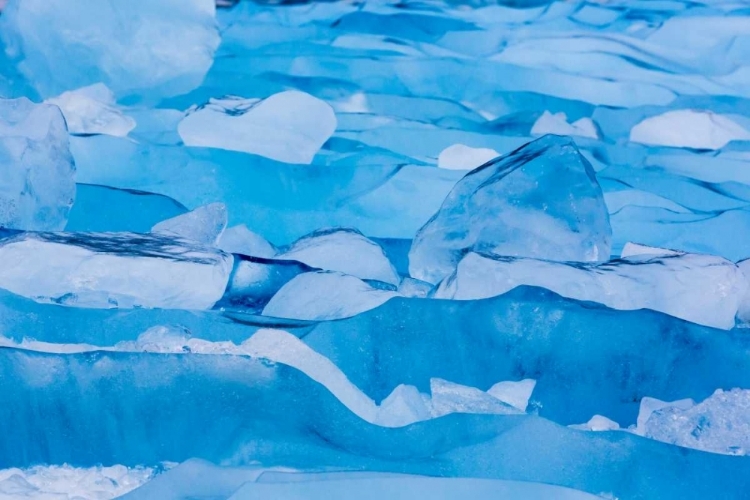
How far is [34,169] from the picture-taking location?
1167 mm

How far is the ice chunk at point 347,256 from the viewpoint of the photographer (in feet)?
3.34

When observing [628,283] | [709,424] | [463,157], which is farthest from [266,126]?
[709,424]

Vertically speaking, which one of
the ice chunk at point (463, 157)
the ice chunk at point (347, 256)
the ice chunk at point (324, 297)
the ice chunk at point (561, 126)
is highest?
the ice chunk at point (324, 297)

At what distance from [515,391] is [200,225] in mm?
474

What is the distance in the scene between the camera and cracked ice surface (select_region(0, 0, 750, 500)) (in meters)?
0.69

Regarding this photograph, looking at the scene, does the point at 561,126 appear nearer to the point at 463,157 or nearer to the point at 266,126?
the point at 463,157

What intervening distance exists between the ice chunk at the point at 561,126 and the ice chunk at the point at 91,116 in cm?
75

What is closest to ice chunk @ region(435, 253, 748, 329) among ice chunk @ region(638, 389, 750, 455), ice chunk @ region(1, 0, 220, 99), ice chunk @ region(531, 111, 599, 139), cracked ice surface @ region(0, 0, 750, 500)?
cracked ice surface @ region(0, 0, 750, 500)

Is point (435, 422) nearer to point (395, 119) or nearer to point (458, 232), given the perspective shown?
point (458, 232)

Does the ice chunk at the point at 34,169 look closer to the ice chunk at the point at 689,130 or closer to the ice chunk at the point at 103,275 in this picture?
the ice chunk at the point at 103,275

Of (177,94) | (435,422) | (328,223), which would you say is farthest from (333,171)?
(435,422)

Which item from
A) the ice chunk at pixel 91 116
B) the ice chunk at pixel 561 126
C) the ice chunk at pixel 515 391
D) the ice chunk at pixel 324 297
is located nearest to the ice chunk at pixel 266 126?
the ice chunk at pixel 91 116

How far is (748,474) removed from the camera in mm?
682

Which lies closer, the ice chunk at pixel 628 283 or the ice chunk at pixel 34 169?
the ice chunk at pixel 628 283
